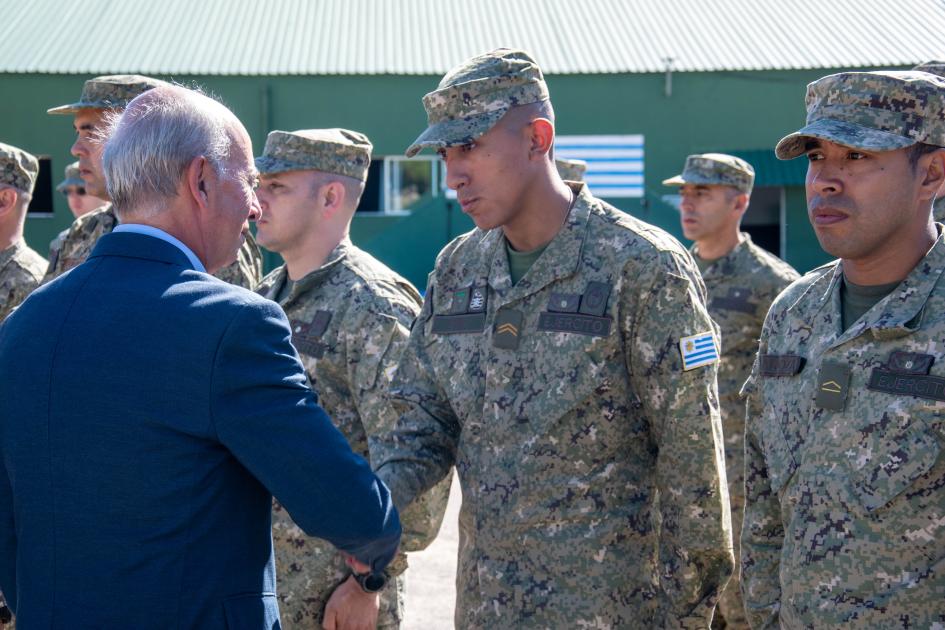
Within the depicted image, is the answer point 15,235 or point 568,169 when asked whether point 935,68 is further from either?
point 568,169

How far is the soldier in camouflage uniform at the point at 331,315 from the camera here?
3789 millimetres

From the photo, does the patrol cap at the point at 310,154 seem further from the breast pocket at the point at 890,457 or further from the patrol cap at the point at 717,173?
the patrol cap at the point at 717,173

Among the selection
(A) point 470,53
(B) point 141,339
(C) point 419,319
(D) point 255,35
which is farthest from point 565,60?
(B) point 141,339

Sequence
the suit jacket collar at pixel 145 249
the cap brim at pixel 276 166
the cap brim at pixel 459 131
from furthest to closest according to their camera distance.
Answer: the cap brim at pixel 276 166 → the cap brim at pixel 459 131 → the suit jacket collar at pixel 145 249

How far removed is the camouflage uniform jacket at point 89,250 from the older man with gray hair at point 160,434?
255 cm

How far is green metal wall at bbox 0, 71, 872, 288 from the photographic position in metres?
19.0

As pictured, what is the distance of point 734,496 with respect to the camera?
5.77 metres

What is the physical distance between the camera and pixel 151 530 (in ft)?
6.89

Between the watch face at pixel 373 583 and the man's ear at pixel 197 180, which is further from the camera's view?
the watch face at pixel 373 583

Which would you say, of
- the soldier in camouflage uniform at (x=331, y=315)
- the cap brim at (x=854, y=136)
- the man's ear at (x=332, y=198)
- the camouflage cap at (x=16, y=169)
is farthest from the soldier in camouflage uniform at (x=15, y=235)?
the cap brim at (x=854, y=136)

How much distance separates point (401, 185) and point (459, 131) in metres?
16.6

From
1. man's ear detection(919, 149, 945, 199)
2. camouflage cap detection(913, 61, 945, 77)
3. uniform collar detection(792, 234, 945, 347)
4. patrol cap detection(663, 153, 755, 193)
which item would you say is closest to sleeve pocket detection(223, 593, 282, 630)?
uniform collar detection(792, 234, 945, 347)

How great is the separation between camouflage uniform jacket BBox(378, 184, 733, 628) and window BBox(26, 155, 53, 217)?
702 inches

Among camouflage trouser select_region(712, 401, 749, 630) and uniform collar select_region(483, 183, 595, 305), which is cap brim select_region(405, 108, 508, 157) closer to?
uniform collar select_region(483, 183, 595, 305)
